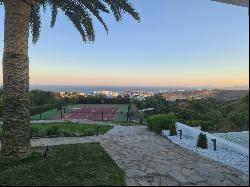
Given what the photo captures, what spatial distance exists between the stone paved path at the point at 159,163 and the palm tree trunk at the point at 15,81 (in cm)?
334

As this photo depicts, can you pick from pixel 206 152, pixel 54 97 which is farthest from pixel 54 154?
pixel 54 97

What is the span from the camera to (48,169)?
1138 cm

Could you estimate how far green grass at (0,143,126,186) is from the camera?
995cm

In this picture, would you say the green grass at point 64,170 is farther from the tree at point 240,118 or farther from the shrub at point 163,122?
the tree at point 240,118

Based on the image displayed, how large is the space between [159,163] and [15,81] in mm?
5409

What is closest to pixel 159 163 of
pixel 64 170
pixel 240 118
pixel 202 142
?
pixel 64 170

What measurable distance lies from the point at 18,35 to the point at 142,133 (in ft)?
30.4

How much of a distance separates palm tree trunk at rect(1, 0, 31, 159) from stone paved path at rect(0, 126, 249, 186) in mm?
3345

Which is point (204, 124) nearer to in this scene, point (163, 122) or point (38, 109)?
point (163, 122)

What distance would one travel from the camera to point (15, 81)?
41.2 feet

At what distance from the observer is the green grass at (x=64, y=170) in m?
9.95

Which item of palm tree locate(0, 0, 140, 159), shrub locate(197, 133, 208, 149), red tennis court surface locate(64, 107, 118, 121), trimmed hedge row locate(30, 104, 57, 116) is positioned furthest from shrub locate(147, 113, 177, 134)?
trimmed hedge row locate(30, 104, 57, 116)

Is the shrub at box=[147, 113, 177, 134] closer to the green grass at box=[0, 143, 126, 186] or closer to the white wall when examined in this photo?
the white wall

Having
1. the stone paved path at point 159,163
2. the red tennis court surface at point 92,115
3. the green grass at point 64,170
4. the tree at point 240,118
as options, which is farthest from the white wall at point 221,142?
the red tennis court surface at point 92,115
